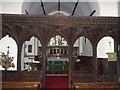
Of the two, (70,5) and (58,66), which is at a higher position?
(70,5)

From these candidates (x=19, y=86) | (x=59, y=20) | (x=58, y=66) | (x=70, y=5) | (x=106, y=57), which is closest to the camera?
(x=19, y=86)

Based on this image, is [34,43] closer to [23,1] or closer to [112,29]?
[23,1]

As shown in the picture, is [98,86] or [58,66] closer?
[98,86]

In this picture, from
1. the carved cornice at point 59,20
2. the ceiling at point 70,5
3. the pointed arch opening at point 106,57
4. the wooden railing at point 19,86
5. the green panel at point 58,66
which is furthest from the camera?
the green panel at point 58,66

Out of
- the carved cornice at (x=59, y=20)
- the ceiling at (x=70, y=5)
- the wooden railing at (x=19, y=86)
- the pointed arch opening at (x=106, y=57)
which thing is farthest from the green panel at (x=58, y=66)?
the wooden railing at (x=19, y=86)

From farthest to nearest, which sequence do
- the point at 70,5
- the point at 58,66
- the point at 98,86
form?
the point at 58,66, the point at 70,5, the point at 98,86

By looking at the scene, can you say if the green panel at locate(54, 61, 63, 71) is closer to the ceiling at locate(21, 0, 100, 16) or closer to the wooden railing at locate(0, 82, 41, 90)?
the ceiling at locate(21, 0, 100, 16)

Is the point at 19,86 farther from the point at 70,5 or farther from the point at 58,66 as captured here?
the point at 70,5

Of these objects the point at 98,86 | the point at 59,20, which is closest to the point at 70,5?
the point at 59,20

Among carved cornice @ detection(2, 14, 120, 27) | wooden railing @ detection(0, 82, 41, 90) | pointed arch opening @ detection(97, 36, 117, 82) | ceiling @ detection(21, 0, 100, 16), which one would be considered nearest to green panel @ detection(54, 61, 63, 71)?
ceiling @ detection(21, 0, 100, 16)

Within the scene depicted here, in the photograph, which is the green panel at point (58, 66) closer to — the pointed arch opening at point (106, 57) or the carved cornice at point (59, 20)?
the pointed arch opening at point (106, 57)

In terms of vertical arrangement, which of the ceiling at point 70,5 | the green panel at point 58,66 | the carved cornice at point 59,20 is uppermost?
the ceiling at point 70,5

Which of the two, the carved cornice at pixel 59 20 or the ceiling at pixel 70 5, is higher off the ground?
the ceiling at pixel 70 5

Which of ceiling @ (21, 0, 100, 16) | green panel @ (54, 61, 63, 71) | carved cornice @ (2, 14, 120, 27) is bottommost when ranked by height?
green panel @ (54, 61, 63, 71)
